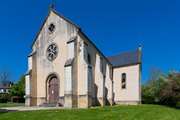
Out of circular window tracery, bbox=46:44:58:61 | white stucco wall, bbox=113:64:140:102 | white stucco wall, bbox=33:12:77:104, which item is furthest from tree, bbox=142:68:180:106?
circular window tracery, bbox=46:44:58:61

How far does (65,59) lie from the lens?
24.6m

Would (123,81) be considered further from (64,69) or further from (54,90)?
(64,69)

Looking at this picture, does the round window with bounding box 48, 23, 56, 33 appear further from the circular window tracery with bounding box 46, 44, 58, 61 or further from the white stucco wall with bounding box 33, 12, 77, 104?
the circular window tracery with bounding box 46, 44, 58, 61

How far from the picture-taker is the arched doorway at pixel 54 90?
25.2m

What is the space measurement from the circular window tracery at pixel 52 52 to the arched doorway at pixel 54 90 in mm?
2664

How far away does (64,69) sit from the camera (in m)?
23.5

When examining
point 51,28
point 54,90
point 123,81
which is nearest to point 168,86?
point 54,90

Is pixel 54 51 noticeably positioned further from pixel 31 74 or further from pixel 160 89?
pixel 160 89

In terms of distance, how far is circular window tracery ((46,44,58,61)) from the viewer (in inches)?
1026

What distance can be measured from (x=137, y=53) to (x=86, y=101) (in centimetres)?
2040

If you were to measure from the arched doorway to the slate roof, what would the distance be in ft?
52.6

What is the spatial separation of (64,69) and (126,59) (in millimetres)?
18715

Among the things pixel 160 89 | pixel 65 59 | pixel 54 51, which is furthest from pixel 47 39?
pixel 160 89

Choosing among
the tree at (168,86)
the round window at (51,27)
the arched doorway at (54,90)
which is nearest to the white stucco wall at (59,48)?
the round window at (51,27)
